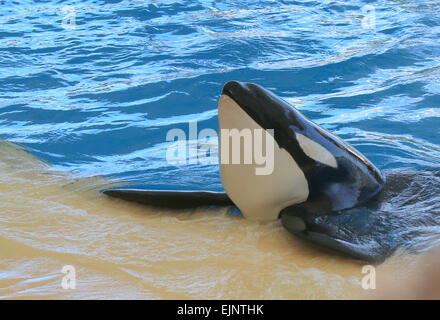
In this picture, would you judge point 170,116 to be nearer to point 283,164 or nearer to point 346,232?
point 283,164

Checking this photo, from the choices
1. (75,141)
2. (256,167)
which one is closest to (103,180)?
(75,141)

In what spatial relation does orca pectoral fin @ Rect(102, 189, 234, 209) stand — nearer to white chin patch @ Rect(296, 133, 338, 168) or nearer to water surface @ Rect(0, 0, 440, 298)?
water surface @ Rect(0, 0, 440, 298)

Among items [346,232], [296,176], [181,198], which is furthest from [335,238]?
[181,198]

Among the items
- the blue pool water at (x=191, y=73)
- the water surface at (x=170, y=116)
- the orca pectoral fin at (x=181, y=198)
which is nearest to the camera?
the water surface at (x=170, y=116)

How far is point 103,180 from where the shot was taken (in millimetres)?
5387

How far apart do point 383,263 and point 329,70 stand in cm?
487

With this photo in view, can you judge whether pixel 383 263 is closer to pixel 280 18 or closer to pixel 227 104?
pixel 227 104

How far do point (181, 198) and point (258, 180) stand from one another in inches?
30.5

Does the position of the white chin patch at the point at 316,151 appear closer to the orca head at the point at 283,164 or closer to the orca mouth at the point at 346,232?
the orca head at the point at 283,164

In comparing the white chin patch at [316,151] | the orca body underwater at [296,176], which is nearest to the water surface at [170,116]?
the orca body underwater at [296,176]

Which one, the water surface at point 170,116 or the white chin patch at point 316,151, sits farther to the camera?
the white chin patch at point 316,151

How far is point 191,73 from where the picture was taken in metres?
8.13

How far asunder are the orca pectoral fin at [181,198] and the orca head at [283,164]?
1.18 ft

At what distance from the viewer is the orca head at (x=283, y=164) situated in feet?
12.7
